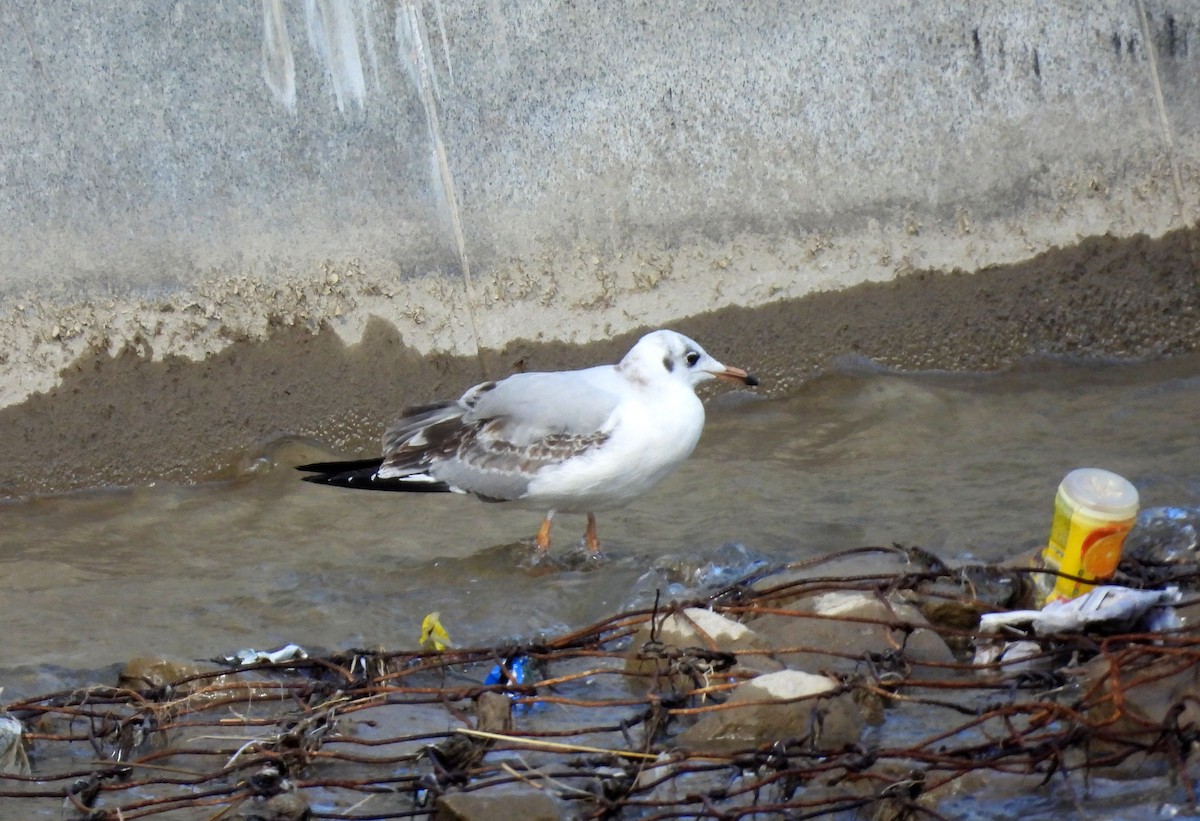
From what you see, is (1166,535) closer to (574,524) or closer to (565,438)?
(565,438)

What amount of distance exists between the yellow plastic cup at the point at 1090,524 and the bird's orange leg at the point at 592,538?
179cm

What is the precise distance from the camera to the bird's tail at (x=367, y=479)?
4.98 metres

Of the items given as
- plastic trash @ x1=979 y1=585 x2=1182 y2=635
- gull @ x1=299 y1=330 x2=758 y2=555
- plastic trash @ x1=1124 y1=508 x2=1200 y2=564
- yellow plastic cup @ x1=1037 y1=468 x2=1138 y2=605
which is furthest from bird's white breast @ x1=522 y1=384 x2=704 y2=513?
plastic trash @ x1=979 y1=585 x2=1182 y2=635

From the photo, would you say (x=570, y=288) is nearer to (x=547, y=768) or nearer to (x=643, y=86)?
(x=643, y=86)

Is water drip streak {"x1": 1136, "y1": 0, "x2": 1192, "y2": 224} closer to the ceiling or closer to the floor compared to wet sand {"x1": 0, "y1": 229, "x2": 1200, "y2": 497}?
closer to the ceiling

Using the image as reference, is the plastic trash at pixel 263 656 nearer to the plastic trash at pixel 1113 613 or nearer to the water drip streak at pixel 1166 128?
the plastic trash at pixel 1113 613

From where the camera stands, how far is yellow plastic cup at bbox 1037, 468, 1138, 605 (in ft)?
10.3

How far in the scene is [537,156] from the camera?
5.92m

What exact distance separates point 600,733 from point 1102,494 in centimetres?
120

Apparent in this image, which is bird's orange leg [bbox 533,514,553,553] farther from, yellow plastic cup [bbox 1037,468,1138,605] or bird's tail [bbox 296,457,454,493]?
yellow plastic cup [bbox 1037,468,1138,605]

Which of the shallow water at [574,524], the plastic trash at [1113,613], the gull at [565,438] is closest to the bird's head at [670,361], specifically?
the gull at [565,438]

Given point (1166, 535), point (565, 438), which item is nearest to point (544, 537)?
point (565, 438)

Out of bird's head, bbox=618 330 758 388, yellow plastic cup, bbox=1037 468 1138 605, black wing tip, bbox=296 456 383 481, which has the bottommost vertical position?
black wing tip, bbox=296 456 383 481

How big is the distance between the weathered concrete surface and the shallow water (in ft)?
0.93
